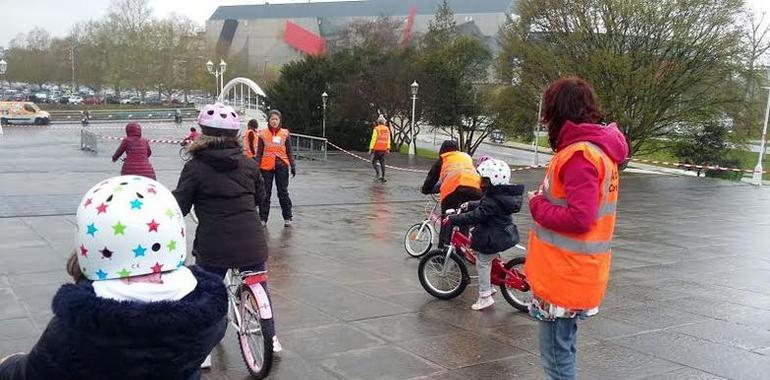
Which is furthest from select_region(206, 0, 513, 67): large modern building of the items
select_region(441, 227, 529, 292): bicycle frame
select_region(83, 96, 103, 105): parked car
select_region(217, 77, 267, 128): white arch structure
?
select_region(441, 227, 529, 292): bicycle frame

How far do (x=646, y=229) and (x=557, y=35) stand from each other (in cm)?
2118

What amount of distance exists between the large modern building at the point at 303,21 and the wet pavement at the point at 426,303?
71.7 meters

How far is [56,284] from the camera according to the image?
22.2ft

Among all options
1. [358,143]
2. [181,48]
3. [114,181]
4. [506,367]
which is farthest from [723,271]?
[181,48]

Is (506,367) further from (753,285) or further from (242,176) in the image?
(753,285)

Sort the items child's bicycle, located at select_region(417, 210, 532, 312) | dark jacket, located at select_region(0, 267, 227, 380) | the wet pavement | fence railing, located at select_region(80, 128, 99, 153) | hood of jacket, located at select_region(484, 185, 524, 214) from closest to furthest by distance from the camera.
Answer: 1. dark jacket, located at select_region(0, 267, 227, 380)
2. the wet pavement
3. hood of jacket, located at select_region(484, 185, 524, 214)
4. child's bicycle, located at select_region(417, 210, 532, 312)
5. fence railing, located at select_region(80, 128, 99, 153)

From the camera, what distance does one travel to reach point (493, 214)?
617 cm

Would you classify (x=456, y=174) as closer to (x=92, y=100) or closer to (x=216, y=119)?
(x=216, y=119)

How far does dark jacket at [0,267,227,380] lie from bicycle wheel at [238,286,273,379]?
231 centimetres

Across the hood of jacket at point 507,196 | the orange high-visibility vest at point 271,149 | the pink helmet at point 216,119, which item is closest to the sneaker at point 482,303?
the hood of jacket at point 507,196

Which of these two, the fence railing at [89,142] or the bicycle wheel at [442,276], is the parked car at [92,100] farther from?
the bicycle wheel at [442,276]

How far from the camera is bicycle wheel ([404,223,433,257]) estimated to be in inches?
345

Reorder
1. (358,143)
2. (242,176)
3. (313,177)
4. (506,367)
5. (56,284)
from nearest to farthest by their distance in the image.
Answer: (242,176)
(506,367)
(56,284)
(313,177)
(358,143)

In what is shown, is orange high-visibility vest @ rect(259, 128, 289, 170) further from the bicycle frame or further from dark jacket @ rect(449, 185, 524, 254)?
dark jacket @ rect(449, 185, 524, 254)
